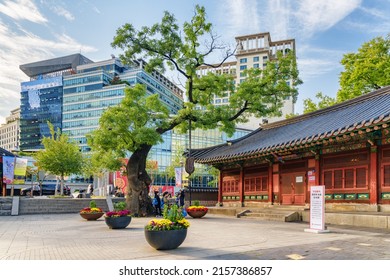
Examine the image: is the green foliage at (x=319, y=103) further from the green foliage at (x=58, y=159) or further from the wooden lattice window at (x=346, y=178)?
the green foliage at (x=58, y=159)

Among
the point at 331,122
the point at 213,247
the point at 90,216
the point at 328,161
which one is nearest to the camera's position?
the point at 213,247

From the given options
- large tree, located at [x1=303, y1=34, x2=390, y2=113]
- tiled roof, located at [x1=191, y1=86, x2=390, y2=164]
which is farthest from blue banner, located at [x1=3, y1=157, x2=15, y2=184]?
large tree, located at [x1=303, y1=34, x2=390, y2=113]

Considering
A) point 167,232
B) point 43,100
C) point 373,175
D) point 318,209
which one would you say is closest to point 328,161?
point 373,175

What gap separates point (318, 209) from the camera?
13.3 metres

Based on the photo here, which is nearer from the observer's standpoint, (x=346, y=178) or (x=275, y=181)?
(x=346, y=178)

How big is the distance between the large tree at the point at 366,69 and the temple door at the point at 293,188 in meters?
13.0

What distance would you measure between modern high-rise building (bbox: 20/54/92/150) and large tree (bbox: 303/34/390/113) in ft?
310

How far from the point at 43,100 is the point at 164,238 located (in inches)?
4708

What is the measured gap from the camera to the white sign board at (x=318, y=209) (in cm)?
1308

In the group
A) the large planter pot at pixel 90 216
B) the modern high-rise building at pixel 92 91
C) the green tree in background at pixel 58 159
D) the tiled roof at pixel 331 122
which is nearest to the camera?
the tiled roof at pixel 331 122

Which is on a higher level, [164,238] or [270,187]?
[270,187]

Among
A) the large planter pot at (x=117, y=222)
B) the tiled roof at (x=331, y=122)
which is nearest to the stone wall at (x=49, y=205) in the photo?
the tiled roof at (x=331, y=122)

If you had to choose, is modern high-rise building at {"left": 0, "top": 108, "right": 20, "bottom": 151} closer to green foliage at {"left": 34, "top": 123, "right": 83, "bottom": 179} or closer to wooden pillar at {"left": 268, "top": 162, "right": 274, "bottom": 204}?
green foliage at {"left": 34, "top": 123, "right": 83, "bottom": 179}

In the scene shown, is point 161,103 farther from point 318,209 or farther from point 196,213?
point 318,209
